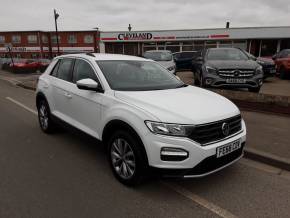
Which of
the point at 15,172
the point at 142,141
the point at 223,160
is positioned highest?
the point at 142,141

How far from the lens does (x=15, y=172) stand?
3.99 meters

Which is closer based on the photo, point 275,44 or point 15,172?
point 15,172

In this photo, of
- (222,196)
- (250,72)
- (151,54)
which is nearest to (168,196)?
(222,196)

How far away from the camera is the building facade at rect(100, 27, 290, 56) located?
30791 mm

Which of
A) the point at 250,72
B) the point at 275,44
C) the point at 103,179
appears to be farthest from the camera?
the point at 275,44

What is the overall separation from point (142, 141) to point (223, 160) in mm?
1052

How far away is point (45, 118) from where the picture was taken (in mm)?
5840

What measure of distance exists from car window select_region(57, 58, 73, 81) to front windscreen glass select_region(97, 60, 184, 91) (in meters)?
0.94

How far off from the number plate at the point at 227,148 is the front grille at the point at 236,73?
4.85 meters

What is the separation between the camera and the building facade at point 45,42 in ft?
168

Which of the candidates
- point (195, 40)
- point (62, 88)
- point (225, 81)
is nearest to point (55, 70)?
point (62, 88)

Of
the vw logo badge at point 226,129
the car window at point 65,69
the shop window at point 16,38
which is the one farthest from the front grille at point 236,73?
the shop window at point 16,38

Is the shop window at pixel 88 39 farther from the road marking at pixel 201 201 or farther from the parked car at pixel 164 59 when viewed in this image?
the road marking at pixel 201 201

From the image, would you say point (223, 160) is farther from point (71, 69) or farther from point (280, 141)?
point (71, 69)
